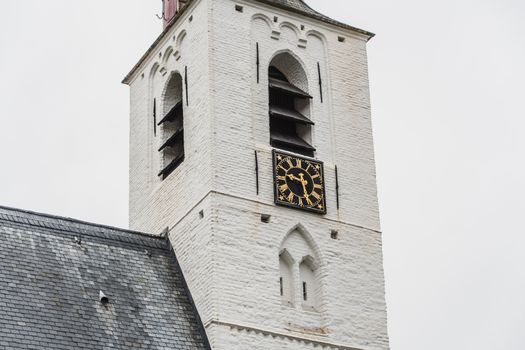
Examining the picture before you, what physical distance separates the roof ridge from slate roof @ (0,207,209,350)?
0.02 meters

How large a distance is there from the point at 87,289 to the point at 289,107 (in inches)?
342

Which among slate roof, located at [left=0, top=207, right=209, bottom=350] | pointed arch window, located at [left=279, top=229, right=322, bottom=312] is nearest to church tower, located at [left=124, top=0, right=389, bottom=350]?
pointed arch window, located at [left=279, top=229, right=322, bottom=312]

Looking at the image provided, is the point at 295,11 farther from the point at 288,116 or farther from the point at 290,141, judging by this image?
the point at 290,141

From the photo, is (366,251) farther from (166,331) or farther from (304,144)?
(166,331)

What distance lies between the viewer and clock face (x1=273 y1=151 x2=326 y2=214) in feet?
Result: 119

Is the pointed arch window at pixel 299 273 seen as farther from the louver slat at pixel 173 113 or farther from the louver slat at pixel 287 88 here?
the louver slat at pixel 173 113

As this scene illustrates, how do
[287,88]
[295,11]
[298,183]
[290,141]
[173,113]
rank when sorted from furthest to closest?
[295,11]
[173,113]
[287,88]
[290,141]
[298,183]

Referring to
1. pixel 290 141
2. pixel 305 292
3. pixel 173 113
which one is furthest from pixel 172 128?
pixel 305 292

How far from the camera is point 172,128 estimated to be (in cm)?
3953

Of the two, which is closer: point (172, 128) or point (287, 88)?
point (287, 88)

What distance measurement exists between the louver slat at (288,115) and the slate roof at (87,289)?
15.2 feet

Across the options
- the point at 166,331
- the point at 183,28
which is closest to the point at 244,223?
the point at 166,331

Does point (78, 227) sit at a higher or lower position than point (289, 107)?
lower

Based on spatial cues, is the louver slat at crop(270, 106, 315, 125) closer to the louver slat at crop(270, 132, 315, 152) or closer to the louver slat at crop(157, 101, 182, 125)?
the louver slat at crop(270, 132, 315, 152)
